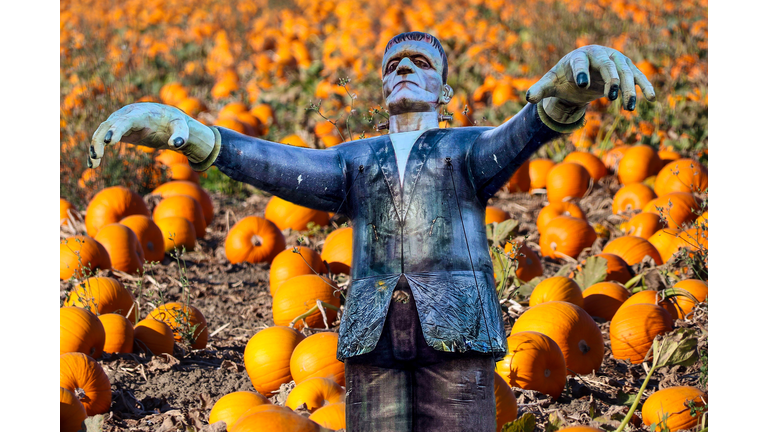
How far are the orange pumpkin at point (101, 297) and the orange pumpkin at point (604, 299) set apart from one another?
2872 millimetres

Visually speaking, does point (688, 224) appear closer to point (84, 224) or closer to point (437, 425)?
point (437, 425)

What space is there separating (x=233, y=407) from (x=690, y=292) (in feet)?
9.63

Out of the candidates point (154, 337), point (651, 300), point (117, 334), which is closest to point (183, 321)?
point (154, 337)

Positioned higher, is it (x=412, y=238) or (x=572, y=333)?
(x=412, y=238)

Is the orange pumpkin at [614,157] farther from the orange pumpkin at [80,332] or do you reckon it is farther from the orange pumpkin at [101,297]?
the orange pumpkin at [80,332]

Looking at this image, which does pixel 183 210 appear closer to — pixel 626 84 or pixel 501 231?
pixel 501 231

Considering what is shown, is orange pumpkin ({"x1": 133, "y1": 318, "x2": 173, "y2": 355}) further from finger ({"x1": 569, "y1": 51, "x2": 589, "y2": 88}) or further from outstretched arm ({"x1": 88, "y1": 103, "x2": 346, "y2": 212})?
finger ({"x1": 569, "y1": 51, "x2": 589, "y2": 88})

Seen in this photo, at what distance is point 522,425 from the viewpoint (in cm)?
332

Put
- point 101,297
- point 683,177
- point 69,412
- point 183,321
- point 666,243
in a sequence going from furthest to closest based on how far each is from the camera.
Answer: point 683,177
point 666,243
point 101,297
point 183,321
point 69,412

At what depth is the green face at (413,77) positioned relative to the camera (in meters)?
2.94

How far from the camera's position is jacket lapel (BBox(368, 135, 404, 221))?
2777 mm

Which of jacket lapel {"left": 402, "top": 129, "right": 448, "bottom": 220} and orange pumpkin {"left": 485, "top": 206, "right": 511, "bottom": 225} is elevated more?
orange pumpkin {"left": 485, "top": 206, "right": 511, "bottom": 225}

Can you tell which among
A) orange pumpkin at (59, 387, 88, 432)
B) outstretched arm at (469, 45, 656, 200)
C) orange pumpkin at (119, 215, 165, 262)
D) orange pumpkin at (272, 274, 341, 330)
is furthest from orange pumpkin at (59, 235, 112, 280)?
outstretched arm at (469, 45, 656, 200)

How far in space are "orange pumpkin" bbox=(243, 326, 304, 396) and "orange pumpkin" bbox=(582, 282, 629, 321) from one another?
76.1 inches
